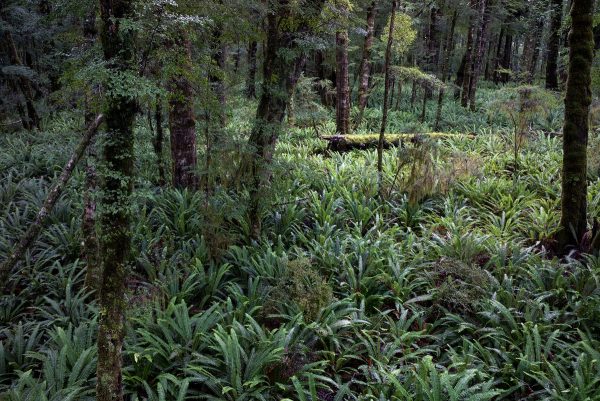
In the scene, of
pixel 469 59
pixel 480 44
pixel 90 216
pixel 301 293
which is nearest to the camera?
pixel 301 293

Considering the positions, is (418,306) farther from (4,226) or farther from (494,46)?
(494,46)

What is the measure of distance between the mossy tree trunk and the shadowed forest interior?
14 mm

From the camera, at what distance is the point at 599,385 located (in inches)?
147

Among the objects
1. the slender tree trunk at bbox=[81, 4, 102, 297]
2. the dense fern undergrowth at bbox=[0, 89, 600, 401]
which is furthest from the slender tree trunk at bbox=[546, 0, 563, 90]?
the slender tree trunk at bbox=[81, 4, 102, 297]

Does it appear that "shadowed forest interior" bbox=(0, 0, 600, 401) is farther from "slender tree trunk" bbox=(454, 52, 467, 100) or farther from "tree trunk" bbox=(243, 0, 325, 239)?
"slender tree trunk" bbox=(454, 52, 467, 100)

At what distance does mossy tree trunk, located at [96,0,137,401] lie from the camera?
8.06 ft

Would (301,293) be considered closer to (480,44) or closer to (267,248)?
(267,248)

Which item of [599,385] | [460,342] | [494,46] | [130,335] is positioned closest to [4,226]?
[130,335]

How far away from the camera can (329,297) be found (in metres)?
4.71

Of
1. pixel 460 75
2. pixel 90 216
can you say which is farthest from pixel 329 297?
pixel 460 75

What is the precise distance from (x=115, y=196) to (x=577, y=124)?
6.27 metres

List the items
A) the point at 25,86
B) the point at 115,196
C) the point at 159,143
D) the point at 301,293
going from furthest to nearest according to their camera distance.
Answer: the point at 25,86
the point at 159,143
the point at 301,293
the point at 115,196

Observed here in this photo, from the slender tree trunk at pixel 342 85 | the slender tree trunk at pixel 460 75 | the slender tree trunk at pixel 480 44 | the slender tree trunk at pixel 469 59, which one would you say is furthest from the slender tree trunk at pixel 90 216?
the slender tree trunk at pixel 460 75

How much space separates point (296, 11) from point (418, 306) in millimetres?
4115
